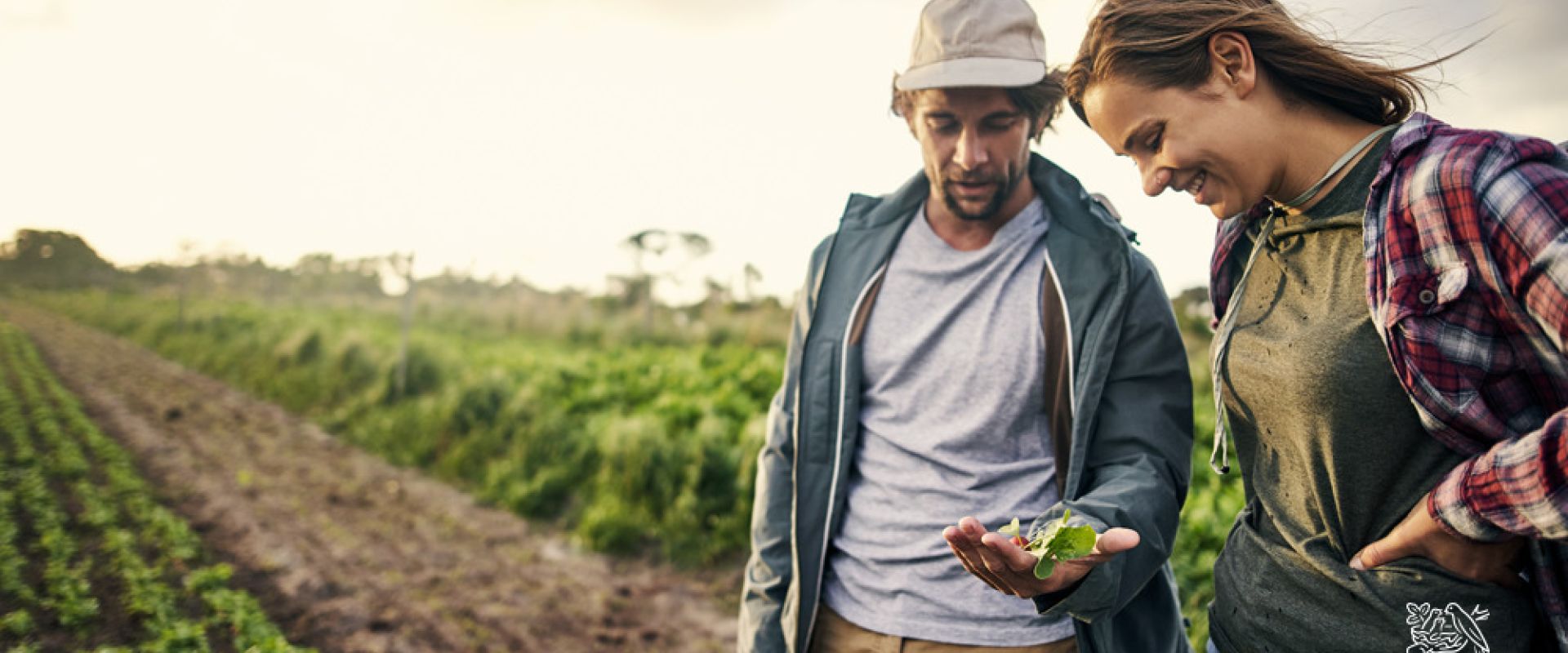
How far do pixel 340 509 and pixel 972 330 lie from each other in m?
7.68

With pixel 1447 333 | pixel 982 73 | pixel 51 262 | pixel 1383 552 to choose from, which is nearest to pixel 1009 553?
pixel 1383 552

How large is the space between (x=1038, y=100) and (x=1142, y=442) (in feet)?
2.96

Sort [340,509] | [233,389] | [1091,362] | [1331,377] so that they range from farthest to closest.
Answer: [233,389]
[340,509]
[1091,362]
[1331,377]

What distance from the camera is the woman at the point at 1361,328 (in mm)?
1039

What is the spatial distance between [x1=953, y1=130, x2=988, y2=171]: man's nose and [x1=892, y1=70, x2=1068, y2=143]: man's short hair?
0.44ft

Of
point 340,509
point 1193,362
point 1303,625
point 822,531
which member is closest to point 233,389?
point 340,509

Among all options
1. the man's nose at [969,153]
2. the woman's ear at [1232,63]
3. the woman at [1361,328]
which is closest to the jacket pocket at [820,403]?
the man's nose at [969,153]

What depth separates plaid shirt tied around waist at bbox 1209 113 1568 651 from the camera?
98 cm

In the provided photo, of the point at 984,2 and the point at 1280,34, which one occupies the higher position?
the point at 984,2

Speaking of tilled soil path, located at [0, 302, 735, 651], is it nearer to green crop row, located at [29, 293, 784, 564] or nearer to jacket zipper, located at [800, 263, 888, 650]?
green crop row, located at [29, 293, 784, 564]

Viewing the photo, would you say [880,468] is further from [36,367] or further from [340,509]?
[36,367]

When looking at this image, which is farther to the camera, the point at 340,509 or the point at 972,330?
the point at 340,509

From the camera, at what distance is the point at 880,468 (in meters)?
2.05

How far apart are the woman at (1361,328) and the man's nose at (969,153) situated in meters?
0.45
